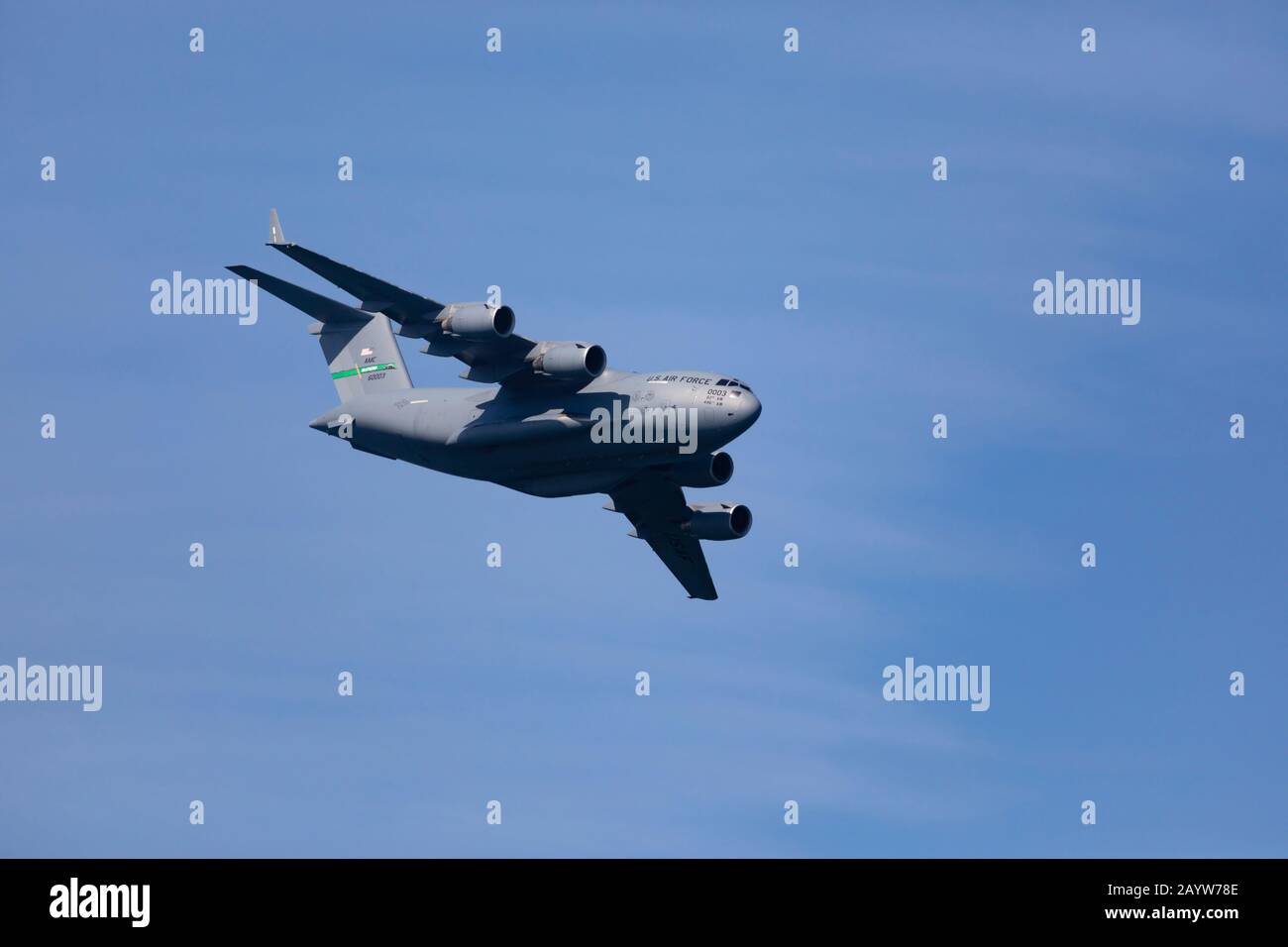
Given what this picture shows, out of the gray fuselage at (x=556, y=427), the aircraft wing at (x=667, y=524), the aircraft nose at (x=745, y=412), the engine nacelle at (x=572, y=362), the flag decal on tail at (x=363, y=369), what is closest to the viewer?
the aircraft nose at (x=745, y=412)

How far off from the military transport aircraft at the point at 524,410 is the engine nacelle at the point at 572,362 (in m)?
0.02

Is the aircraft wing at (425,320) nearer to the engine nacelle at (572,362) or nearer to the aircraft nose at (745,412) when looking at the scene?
the engine nacelle at (572,362)

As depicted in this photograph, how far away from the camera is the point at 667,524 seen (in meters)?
47.4

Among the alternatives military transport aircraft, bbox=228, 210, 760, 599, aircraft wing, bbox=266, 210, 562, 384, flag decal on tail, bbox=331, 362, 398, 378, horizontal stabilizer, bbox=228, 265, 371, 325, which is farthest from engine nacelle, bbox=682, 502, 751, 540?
horizontal stabilizer, bbox=228, 265, 371, 325

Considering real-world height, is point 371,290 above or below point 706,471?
above

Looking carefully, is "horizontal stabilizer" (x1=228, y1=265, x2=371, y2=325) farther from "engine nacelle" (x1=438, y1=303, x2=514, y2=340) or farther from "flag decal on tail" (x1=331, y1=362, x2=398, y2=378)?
"engine nacelle" (x1=438, y1=303, x2=514, y2=340)

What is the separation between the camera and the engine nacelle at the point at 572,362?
138 ft

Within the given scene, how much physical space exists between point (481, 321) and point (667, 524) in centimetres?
788

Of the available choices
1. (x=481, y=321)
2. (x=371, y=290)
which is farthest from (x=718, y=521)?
(x=371, y=290)

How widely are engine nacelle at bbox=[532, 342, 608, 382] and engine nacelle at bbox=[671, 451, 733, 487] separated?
119 inches

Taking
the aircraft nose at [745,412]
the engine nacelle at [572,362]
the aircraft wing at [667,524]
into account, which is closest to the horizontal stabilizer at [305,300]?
the engine nacelle at [572,362]

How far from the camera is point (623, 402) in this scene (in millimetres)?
42281

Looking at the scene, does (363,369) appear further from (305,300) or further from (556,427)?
(556,427)
